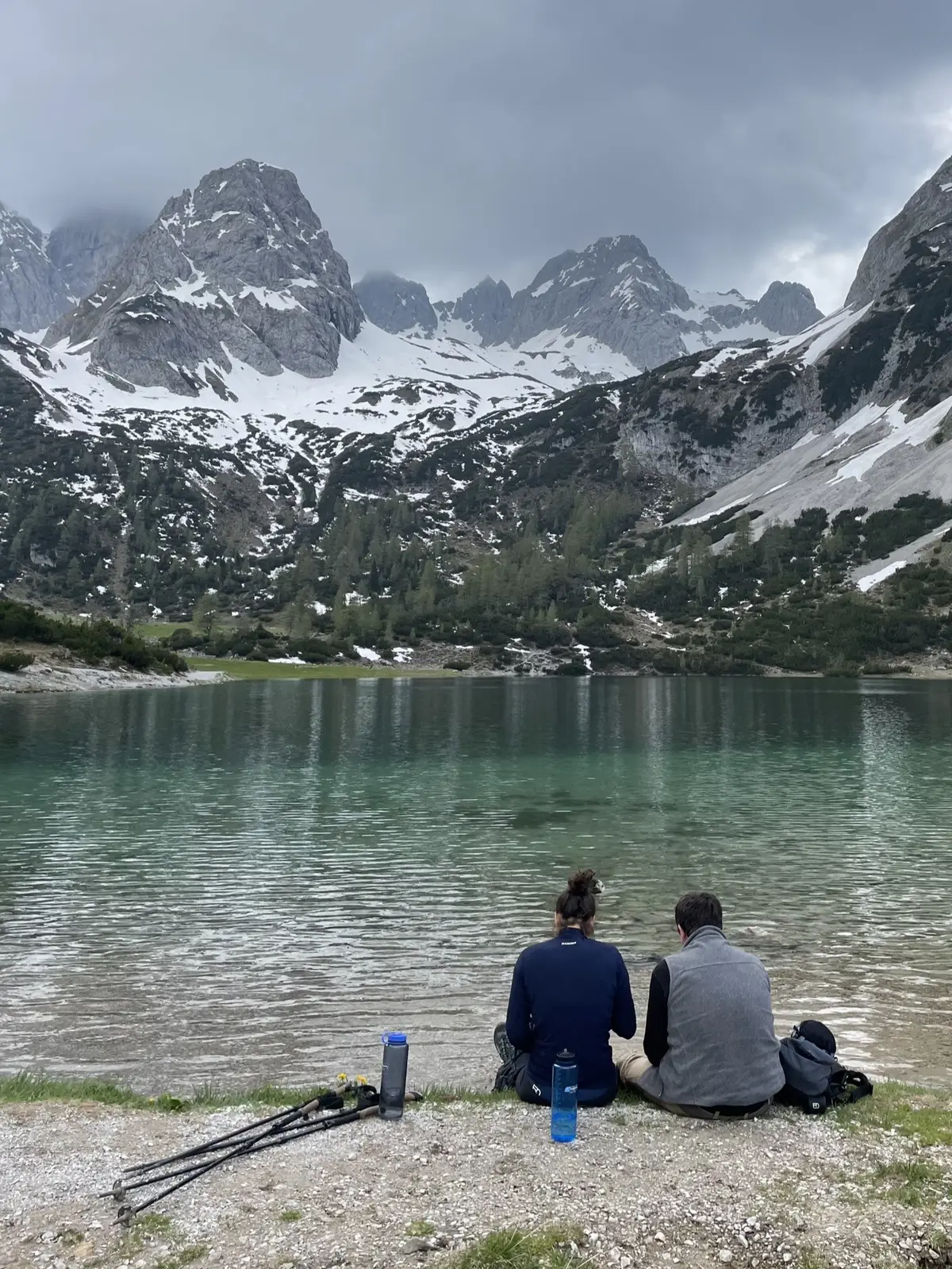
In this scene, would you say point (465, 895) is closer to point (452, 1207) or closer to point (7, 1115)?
point (7, 1115)

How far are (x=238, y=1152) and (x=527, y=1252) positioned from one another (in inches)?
118

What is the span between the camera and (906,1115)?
9.12 m

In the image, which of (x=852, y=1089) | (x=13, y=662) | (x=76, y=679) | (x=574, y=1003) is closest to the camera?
(x=574, y=1003)

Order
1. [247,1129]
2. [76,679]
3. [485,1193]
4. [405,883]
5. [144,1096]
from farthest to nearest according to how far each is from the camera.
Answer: [76,679] < [405,883] < [144,1096] < [247,1129] < [485,1193]

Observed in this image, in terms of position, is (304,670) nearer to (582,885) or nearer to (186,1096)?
(186,1096)

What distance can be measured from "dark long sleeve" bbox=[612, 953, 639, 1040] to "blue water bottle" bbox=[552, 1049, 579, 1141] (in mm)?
702

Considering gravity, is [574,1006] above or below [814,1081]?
above

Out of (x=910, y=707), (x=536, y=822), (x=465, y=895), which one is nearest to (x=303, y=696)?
(x=910, y=707)

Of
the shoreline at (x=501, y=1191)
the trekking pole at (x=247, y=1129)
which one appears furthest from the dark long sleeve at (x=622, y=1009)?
the trekking pole at (x=247, y=1129)

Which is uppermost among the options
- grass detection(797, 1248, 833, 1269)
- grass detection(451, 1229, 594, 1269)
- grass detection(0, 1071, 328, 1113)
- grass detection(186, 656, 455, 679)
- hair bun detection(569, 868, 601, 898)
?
grass detection(186, 656, 455, 679)

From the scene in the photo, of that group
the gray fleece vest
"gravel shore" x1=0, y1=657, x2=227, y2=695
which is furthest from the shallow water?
"gravel shore" x1=0, y1=657, x2=227, y2=695

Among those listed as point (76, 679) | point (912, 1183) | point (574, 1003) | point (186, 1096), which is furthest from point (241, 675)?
point (912, 1183)

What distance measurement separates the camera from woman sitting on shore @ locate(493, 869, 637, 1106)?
29.3 feet

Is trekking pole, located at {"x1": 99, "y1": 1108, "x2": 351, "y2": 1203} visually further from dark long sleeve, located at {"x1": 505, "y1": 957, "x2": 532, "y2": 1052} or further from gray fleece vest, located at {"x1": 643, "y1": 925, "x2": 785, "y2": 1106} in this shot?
gray fleece vest, located at {"x1": 643, "y1": 925, "x2": 785, "y2": 1106}
